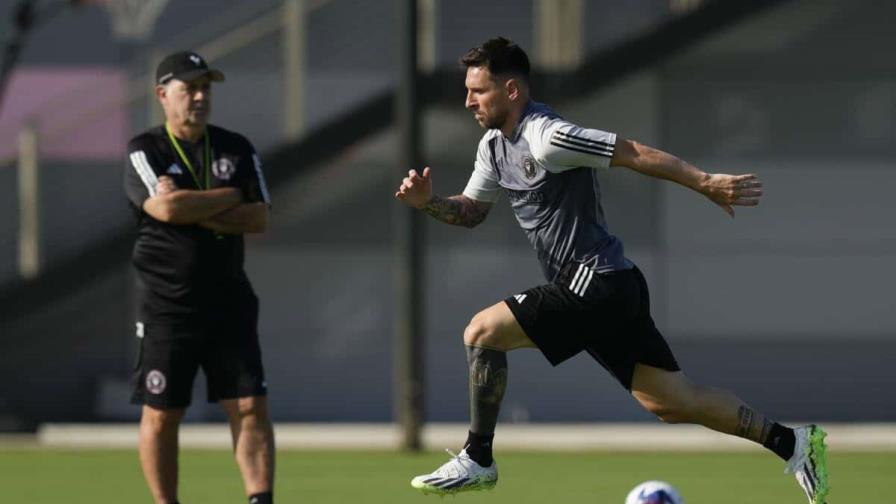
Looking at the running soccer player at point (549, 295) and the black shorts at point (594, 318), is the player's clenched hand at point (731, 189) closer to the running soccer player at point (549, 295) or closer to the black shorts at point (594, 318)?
the running soccer player at point (549, 295)

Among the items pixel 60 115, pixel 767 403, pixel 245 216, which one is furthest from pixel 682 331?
pixel 245 216

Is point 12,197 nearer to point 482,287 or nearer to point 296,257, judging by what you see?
point 296,257

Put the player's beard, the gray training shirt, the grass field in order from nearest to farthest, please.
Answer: the gray training shirt, the player's beard, the grass field

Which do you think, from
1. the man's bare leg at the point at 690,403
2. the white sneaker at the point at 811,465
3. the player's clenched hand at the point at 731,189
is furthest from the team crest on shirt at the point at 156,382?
the white sneaker at the point at 811,465

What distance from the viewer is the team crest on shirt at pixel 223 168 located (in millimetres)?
9320

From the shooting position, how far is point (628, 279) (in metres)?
8.77

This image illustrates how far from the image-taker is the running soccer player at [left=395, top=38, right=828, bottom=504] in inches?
340

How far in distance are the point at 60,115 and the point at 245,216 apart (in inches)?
420

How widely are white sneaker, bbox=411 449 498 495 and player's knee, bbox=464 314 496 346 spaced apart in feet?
1.65

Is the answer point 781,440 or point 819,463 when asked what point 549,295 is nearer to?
point 781,440

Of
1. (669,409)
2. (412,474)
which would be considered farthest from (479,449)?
(412,474)

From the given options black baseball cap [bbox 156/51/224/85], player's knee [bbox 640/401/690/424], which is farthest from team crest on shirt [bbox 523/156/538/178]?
black baseball cap [bbox 156/51/224/85]

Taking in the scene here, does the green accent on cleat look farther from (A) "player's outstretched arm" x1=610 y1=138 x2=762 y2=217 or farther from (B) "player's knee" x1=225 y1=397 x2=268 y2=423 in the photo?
(B) "player's knee" x1=225 y1=397 x2=268 y2=423

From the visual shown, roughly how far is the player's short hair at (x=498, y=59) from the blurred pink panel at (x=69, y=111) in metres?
9.74
